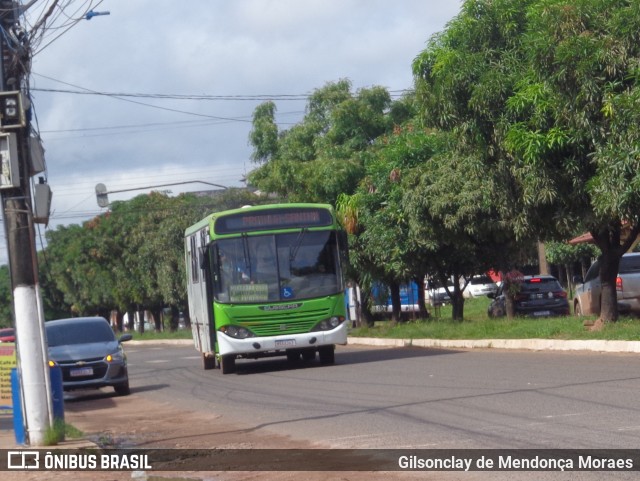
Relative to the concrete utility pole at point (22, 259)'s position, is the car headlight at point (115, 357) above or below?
below

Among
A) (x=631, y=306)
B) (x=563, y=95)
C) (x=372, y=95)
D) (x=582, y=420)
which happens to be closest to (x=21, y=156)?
(x=582, y=420)

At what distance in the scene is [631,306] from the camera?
80.2 ft

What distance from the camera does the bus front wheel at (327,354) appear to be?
900 inches

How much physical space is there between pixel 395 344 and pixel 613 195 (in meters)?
12.3

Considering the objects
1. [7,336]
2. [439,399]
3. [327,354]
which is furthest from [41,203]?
[7,336]

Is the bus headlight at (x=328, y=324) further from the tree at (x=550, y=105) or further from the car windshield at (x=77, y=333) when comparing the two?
the tree at (x=550, y=105)

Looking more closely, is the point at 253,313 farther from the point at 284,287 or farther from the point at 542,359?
the point at 542,359

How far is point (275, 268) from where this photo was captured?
70.6ft

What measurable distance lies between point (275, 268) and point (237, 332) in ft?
5.18

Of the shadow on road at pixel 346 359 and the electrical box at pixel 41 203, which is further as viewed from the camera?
the shadow on road at pixel 346 359

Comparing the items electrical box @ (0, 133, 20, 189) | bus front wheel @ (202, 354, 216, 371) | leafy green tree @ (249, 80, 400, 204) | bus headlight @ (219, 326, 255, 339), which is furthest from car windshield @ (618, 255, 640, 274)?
electrical box @ (0, 133, 20, 189)

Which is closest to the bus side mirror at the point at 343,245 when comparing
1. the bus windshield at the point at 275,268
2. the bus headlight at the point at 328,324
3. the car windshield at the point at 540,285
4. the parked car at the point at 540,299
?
the bus windshield at the point at 275,268

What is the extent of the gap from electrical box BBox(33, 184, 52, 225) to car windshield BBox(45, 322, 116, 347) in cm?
968

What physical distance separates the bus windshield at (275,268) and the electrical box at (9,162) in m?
10.3
